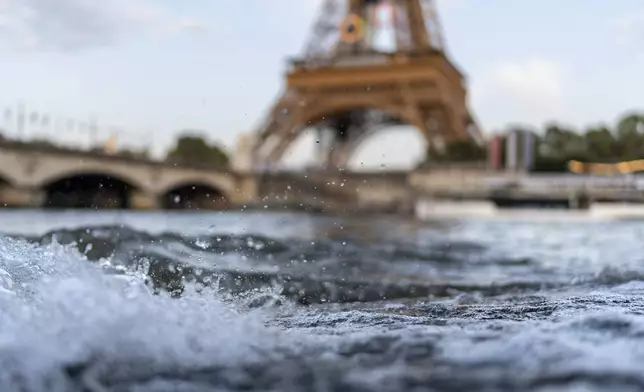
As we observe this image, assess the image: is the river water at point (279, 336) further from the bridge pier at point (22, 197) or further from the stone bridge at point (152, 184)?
the bridge pier at point (22, 197)

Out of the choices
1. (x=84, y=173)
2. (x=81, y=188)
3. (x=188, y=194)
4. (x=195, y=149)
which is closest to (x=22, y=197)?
(x=84, y=173)

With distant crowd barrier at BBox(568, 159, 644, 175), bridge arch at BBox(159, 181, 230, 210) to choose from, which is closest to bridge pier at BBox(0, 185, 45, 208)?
bridge arch at BBox(159, 181, 230, 210)

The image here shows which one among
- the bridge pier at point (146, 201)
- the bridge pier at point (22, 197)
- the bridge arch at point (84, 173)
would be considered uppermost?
the bridge arch at point (84, 173)

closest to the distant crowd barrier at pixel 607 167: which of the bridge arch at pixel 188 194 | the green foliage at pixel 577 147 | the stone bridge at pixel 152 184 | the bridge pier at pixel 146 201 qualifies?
the green foliage at pixel 577 147

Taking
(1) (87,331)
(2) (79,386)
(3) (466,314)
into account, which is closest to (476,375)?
(2) (79,386)

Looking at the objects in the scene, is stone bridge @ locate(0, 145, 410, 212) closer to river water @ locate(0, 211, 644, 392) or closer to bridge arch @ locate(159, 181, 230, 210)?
bridge arch @ locate(159, 181, 230, 210)

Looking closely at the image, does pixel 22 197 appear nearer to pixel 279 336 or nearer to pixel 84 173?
pixel 84 173

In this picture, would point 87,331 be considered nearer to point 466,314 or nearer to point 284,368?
point 284,368
